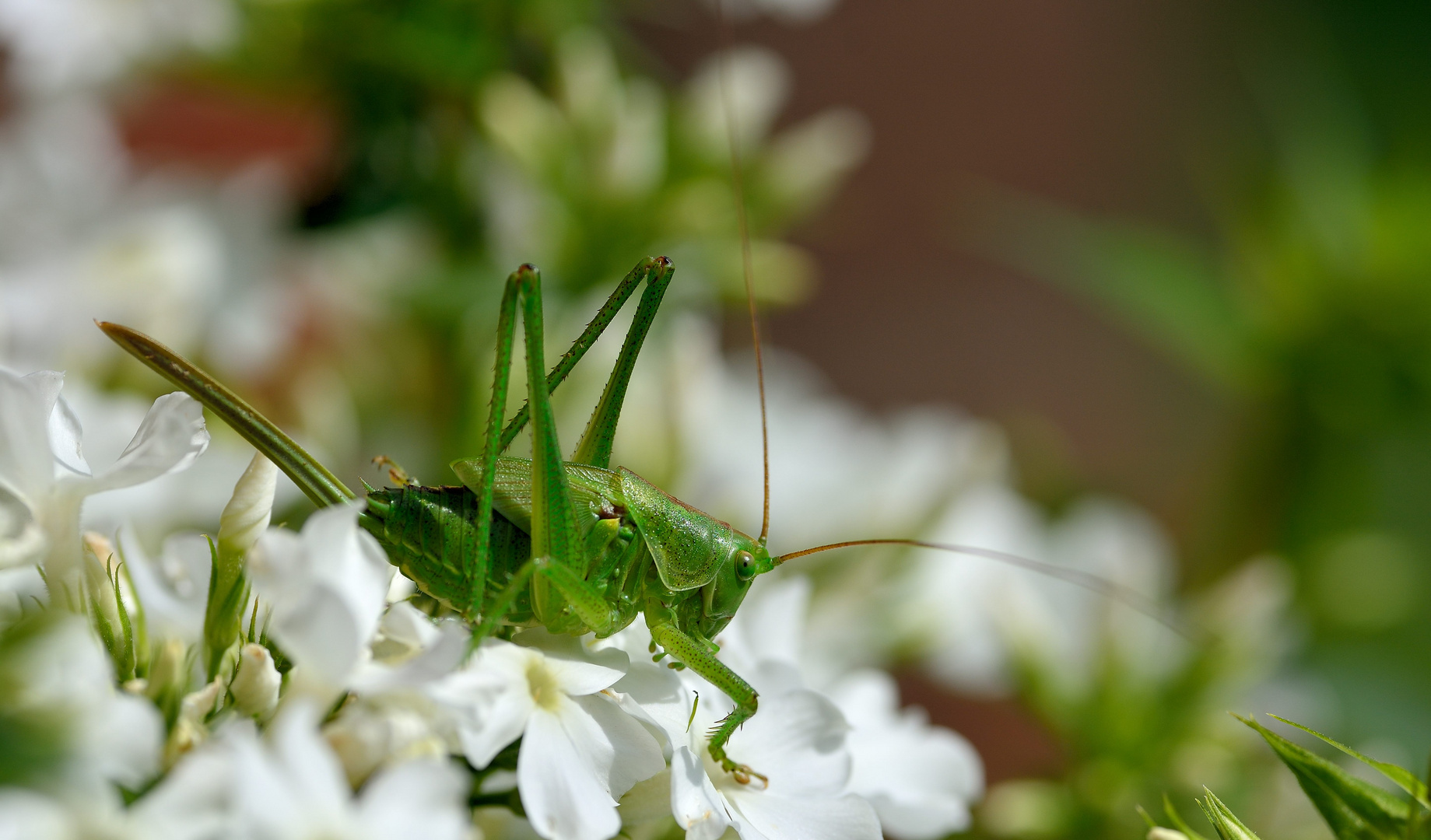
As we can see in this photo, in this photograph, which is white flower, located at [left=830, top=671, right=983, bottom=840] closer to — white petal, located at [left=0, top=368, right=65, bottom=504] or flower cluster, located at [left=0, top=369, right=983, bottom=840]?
flower cluster, located at [left=0, top=369, right=983, bottom=840]

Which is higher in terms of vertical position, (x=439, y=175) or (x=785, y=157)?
(x=785, y=157)

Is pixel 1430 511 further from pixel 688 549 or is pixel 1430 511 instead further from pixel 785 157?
pixel 688 549

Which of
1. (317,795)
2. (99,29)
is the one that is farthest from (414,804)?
(99,29)

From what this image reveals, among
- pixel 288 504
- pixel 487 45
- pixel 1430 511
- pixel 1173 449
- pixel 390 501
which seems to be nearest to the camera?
pixel 390 501

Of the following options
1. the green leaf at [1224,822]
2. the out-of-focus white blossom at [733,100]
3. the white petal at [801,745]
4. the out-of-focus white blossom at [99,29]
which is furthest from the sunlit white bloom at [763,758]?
the out-of-focus white blossom at [99,29]

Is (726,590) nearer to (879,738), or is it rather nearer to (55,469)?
(879,738)

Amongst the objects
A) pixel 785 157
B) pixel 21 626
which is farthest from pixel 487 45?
pixel 21 626

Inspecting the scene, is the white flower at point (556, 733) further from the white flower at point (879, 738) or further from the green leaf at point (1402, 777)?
the green leaf at point (1402, 777)
